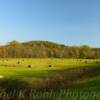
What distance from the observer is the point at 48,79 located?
1576 inches

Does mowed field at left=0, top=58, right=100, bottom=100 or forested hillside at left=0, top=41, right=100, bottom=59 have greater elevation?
forested hillside at left=0, top=41, right=100, bottom=59

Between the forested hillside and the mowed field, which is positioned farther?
the forested hillside

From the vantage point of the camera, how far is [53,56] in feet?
231

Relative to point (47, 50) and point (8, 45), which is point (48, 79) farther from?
point (8, 45)

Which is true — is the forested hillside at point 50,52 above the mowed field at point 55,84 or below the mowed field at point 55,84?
above

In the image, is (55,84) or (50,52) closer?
(55,84)

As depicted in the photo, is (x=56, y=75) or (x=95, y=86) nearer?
(x=95, y=86)

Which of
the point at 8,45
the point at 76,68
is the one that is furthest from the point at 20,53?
the point at 76,68

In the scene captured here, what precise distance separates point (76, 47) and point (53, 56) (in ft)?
20.5

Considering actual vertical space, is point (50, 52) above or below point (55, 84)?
above

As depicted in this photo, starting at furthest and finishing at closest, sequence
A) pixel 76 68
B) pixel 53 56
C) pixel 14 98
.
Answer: pixel 53 56 < pixel 76 68 < pixel 14 98

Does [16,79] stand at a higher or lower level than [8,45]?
lower

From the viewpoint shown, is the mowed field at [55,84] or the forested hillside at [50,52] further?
the forested hillside at [50,52]

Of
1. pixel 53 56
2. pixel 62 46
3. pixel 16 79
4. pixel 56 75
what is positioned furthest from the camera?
pixel 62 46
